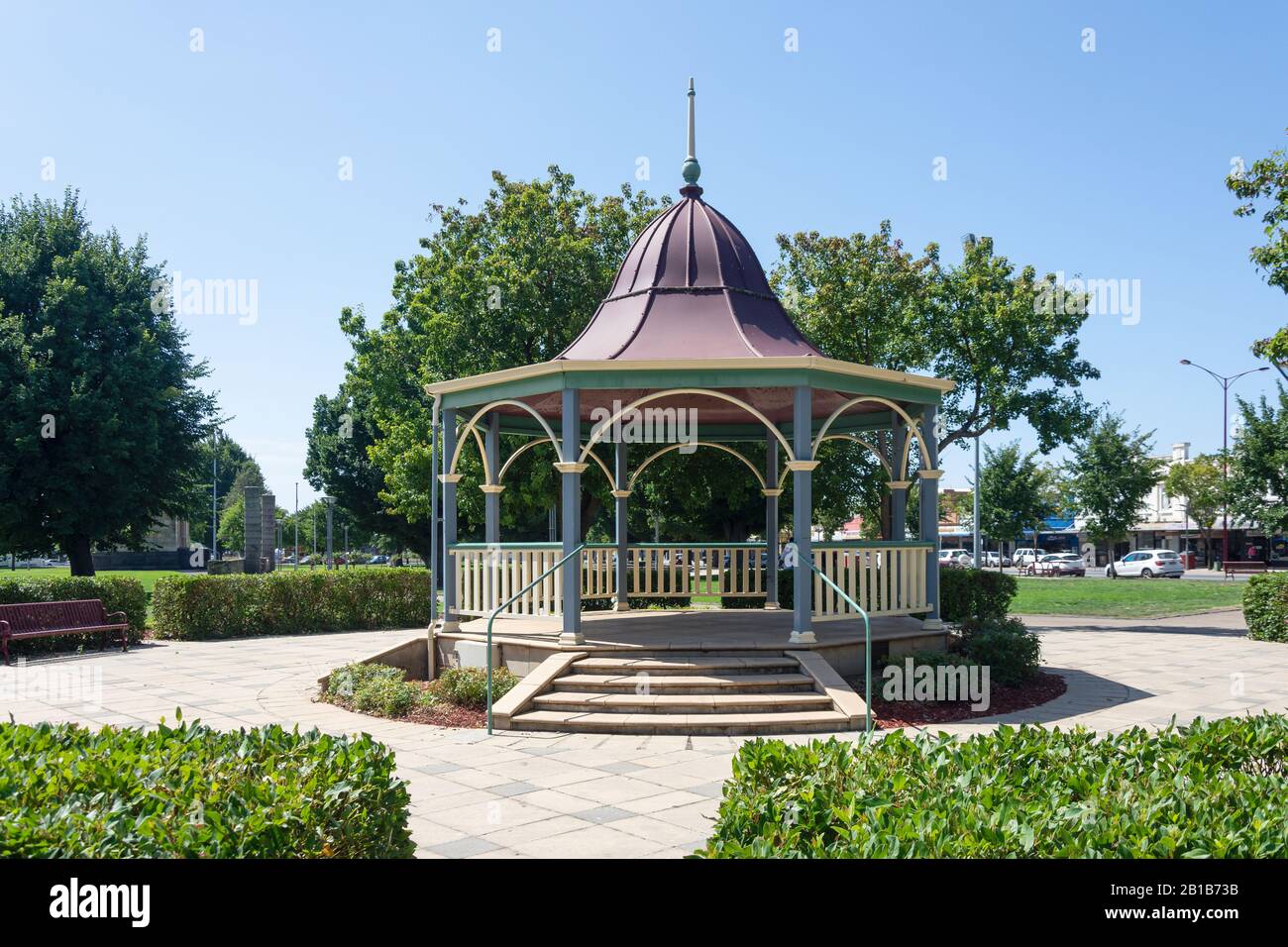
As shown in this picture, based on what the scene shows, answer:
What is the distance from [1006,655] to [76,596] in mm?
15325

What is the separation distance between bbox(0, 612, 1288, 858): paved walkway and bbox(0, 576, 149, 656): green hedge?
0.84 meters

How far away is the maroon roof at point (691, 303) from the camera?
486 inches

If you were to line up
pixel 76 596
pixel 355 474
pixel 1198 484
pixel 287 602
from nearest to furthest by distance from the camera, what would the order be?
pixel 76 596 < pixel 287 602 < pixel 355 474 < pixel 1198 484

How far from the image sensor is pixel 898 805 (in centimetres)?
400

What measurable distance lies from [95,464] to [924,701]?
64.6ft

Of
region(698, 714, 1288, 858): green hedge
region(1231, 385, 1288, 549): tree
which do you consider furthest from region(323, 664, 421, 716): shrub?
region(1231, 385, 1288, 549): tree

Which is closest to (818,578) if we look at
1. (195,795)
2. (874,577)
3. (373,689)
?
(874,577)

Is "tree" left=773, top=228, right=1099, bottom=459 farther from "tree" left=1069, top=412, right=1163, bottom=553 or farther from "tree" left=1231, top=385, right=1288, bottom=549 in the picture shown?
"tree" left=1069, top=412, right=1163, bottom=553

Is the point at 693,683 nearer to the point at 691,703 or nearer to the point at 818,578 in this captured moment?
the point at 691,703

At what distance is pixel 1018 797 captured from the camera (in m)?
4.08

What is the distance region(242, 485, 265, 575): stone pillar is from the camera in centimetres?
2772
